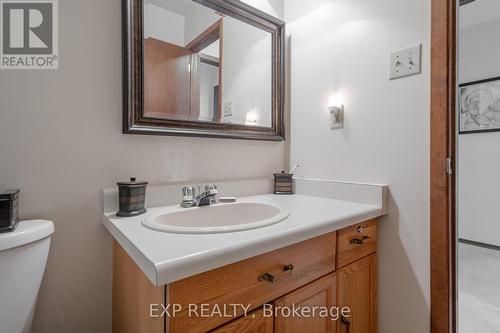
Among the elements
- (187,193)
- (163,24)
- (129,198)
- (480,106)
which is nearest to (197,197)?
(187,193)

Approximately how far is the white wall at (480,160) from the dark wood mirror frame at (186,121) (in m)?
2.23

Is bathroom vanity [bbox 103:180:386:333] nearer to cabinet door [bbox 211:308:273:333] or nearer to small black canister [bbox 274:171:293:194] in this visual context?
cabinet door [bbox 211:308:273:333]

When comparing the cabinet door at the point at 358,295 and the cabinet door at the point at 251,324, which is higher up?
the cabinet door at the point at 251,324

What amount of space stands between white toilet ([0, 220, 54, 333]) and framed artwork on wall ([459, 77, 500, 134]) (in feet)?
11.6

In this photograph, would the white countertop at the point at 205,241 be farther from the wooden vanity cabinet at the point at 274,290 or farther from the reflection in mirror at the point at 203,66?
the reflection in mirror at the point at 203,66

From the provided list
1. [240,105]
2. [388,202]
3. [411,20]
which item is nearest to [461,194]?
[388,202]

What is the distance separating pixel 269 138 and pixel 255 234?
84cm

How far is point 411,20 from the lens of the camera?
101 cm

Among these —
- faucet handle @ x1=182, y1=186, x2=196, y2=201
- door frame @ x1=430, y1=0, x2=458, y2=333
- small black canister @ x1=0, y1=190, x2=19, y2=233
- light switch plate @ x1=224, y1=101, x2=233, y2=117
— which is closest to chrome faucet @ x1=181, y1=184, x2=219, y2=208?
faucet handle @ x1=182, y1=186, x2=196, y2=201

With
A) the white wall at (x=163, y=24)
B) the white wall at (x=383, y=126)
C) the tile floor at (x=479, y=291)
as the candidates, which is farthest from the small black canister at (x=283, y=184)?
the tile floor at (x=479, y=291)

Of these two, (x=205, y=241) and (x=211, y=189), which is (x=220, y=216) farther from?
(x=205, y=241)

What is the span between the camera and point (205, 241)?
Result: 62 centimetres

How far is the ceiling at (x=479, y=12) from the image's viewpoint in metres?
2.23

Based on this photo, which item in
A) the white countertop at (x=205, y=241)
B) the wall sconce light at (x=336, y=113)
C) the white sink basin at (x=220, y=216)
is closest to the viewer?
the white countertop at (x=205, y=241)
